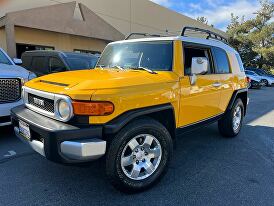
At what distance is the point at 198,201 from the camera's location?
10.4 ft

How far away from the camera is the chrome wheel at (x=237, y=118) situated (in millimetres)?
5706

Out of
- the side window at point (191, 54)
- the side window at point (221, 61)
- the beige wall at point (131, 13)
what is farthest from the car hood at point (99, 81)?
the beige wall at point (131, 13)

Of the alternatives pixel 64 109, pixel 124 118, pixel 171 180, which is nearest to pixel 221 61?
pixel 171 180

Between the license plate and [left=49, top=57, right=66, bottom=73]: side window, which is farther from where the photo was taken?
[left=49, top=57, right=66, bottom=73]: side window

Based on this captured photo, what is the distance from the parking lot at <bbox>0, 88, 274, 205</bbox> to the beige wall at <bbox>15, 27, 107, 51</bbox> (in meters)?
10.9

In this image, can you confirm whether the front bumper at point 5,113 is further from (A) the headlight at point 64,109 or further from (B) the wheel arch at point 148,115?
(B) the wheel arch at point 148,115

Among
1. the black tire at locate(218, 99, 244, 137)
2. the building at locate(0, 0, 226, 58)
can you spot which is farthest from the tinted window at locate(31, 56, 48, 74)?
the black tire at locate(218, 99, 244, 137)

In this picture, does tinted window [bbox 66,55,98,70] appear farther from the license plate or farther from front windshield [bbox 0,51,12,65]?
the license plate

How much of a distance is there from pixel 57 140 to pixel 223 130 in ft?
12.5

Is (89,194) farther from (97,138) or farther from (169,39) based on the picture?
(169,39)

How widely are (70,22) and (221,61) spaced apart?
38.6 feet

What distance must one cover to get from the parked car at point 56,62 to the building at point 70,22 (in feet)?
15.6

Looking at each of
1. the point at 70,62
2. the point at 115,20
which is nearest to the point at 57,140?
the point at 70,62

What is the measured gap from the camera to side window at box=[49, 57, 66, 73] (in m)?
7.35
